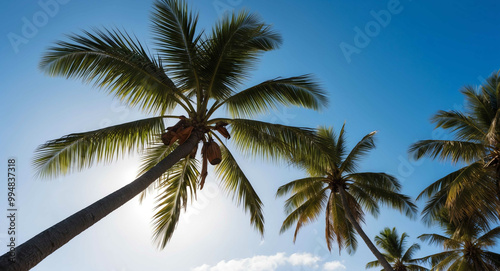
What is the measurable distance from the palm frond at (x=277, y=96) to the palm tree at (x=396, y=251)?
2000 cm

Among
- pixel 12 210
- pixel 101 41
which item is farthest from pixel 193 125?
pixel 12 210

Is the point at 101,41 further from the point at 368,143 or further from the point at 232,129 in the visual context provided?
the point at 368,143

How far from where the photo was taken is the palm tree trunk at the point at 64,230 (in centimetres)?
277

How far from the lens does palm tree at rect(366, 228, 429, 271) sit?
72.6ft

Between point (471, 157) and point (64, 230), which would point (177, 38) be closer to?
point (64, 230)

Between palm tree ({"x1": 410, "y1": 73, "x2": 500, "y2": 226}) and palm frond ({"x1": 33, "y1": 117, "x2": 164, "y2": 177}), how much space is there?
9.27 meters

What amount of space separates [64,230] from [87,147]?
308 cm

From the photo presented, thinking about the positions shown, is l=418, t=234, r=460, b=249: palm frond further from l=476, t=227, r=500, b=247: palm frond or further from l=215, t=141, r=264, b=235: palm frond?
l=215, t=141, r=264, b=235: palm frond

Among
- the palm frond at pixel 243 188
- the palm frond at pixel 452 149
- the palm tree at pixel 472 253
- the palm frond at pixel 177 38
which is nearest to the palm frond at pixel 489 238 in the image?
the palm tree at pixel 472 253

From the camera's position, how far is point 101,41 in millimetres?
5723

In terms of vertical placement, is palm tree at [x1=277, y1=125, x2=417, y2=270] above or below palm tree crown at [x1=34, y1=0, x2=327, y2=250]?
below

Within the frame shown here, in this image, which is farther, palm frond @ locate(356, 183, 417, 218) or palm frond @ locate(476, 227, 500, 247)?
palm frond @ locate(476, 227, 500, 247)

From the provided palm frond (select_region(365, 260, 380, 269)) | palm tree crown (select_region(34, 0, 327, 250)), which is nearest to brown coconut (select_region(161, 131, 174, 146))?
palm tree crown (select_region(34, 0, 327, 250))

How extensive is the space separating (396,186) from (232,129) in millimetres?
9361
